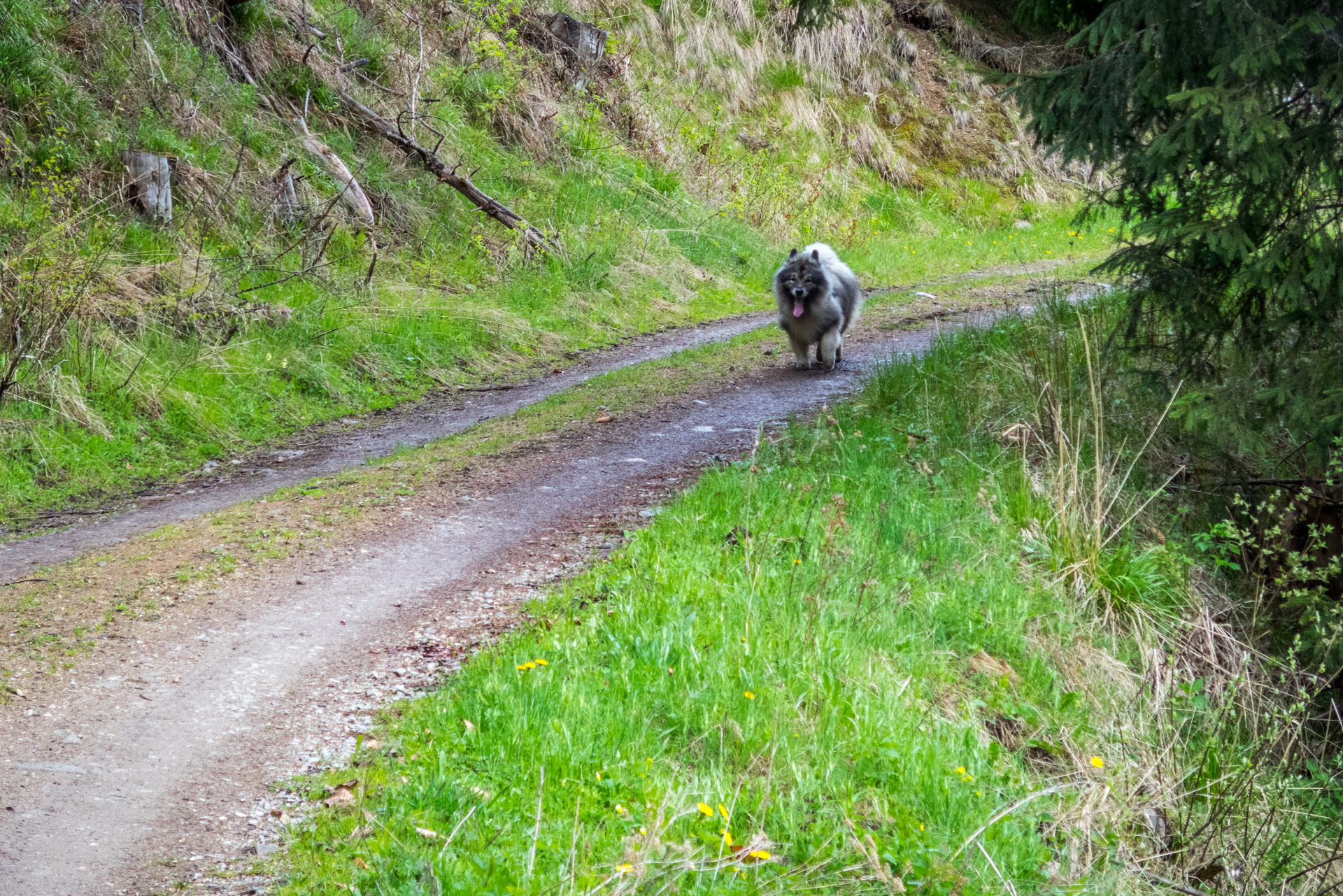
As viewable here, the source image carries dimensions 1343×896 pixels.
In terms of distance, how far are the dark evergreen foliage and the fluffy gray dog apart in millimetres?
4262

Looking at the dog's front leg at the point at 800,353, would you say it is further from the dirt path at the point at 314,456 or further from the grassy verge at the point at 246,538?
the dirt path at the point at 314,456

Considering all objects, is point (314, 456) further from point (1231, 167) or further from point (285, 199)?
point (1231, 167)

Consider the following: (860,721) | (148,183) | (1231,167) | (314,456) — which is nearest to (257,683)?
(860,721)

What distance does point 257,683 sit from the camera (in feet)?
14.9

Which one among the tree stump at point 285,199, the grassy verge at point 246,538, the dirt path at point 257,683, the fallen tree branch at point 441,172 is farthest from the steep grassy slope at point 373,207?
the dirt path at point 257,683

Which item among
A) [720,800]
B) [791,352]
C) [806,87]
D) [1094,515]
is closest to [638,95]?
[806,87]

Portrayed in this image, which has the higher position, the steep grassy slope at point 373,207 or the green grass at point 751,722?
the steep grassy slope at point 373,207

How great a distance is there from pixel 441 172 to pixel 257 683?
10.7 metres

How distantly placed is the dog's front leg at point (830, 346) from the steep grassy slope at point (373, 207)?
2.98 metres

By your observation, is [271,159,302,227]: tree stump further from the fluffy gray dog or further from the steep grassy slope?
the fluffy gray dog

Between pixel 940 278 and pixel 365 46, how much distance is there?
9315mm

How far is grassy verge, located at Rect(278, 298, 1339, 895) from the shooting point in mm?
3539

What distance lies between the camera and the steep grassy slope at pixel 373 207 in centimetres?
876

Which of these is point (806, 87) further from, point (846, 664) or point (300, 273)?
point (846, 664)
